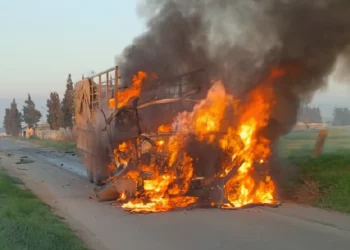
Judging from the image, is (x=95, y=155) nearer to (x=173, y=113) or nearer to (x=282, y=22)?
A: (x=173, y=113)

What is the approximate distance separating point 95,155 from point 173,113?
3460 millimetres

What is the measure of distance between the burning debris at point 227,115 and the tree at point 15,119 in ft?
235

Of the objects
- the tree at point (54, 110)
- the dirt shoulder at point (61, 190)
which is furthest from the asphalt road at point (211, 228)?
the tree at point (54, 110)

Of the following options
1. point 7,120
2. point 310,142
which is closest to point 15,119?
point 7,120

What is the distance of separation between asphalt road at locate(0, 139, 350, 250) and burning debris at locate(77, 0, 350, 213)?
2.52 feet

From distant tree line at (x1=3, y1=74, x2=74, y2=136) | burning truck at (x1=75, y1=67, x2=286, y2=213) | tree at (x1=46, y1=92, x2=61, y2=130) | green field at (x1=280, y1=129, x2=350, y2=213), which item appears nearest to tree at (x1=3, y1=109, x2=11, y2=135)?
distant tree line at (x1=3, y1=74, x2=74, y2=136)

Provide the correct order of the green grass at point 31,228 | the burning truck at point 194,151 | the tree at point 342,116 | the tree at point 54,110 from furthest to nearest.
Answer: the tree at point 54,110 < the tree at point 342,116 < the burning truck at point 194,151 < the green grass at point 31,228

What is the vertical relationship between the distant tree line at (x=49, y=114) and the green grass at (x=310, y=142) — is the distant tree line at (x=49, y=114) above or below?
above

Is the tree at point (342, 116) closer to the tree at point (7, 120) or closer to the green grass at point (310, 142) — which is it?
the green grass at point (310, 142)

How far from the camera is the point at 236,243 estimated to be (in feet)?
26.9

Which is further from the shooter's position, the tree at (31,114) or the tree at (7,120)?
the tree at (7,120)

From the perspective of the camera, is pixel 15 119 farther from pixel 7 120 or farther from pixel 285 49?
pixel 285 49

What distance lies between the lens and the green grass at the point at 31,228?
750 cm

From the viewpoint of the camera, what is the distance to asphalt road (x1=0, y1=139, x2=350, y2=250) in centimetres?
820
